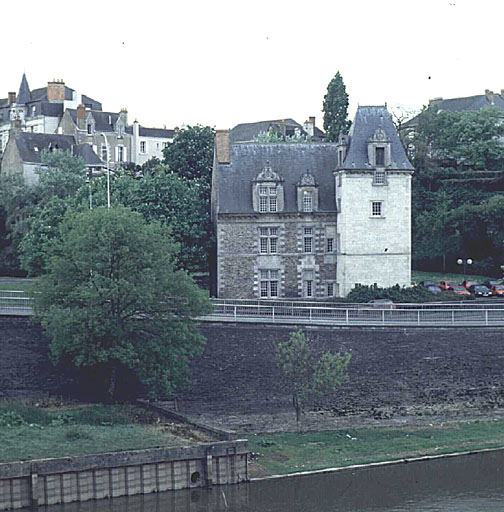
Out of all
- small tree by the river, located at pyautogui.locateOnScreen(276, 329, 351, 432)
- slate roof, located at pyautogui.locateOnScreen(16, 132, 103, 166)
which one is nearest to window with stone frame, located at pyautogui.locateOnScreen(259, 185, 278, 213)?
small tree by the river, located at pyautogui.locateOnScreen(276, 329, 351, 432)

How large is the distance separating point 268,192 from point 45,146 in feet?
124

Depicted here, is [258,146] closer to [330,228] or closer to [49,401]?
[330,228]

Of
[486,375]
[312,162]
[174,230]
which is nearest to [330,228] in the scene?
[312,162]

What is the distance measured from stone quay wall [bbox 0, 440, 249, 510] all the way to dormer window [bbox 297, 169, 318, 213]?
978 inches

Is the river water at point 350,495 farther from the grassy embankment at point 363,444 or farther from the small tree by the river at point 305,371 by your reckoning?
the small tree by the river at point 305,371

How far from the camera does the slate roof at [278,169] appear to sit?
212ft

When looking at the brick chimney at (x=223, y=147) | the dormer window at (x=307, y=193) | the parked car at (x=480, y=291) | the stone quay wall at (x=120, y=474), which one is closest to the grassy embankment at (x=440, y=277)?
the parked car at (x=480, y=291)

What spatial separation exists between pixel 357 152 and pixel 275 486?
26.8 m

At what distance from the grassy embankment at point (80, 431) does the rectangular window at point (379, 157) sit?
2340cm

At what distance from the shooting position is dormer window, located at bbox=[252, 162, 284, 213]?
64375mm

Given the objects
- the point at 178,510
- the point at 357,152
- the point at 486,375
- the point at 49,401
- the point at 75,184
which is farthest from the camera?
the point at 75,184

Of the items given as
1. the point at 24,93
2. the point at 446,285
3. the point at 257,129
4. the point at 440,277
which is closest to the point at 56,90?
the point at 24,93

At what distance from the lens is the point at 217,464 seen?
41750 mm

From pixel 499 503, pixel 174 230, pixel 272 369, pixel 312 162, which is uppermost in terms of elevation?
pixel 312 162
